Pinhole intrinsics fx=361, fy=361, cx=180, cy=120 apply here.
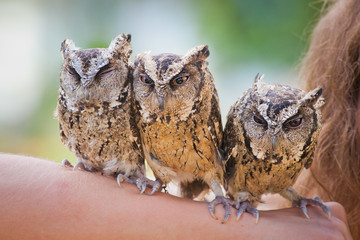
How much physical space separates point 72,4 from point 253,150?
17.3 ft

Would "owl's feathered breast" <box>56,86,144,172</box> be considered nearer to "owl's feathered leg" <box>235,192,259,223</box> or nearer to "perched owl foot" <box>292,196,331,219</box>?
"owl's feathered leg" <box>235,192,259,223</box>

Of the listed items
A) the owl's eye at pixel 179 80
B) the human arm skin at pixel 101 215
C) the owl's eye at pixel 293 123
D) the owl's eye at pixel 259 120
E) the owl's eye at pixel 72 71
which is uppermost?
the owl's eye at pixel 179 80

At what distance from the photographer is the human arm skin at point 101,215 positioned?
47.1 inches

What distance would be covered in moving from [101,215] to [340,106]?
130 cm

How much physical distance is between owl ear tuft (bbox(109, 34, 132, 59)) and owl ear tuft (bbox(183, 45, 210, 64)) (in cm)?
30

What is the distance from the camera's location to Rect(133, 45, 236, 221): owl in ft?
4.86

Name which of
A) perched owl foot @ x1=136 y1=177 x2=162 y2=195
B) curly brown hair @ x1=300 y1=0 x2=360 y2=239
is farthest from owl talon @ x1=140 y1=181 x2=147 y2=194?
curly brown hair @ x1=300 y1=0 x2=360 y2=239

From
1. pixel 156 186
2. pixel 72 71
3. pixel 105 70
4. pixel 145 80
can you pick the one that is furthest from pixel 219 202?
pixel 72 71

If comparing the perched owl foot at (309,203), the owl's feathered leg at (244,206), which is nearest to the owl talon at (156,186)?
the owl's feathered leg at (244,206)

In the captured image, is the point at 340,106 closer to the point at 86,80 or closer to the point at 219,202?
the point at 219,202

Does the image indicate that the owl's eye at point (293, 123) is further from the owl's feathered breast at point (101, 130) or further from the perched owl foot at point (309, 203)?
the owl's feathered breast at point (101, 130)

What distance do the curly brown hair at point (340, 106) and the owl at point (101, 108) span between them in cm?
101

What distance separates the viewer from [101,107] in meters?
1.58

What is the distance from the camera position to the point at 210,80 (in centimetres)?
160
